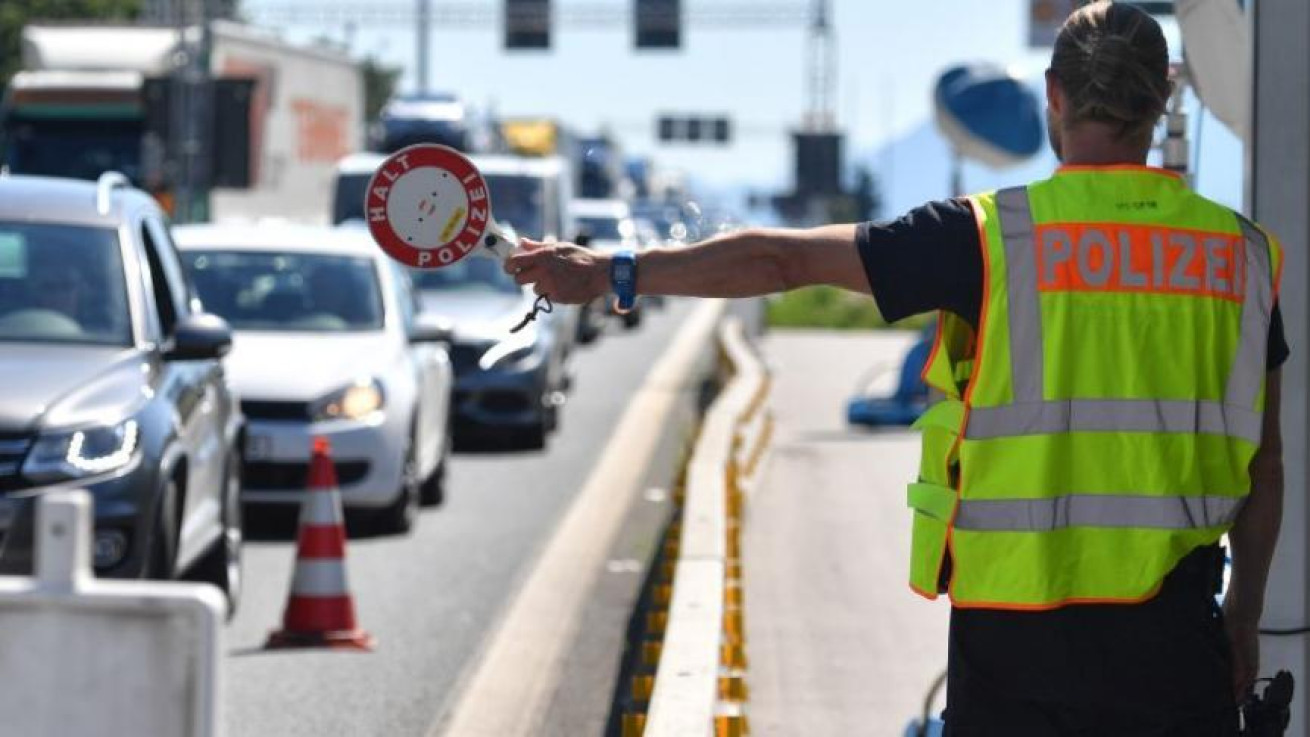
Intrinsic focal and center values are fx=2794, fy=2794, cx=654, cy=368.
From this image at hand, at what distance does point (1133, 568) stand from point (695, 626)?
4.04 metres

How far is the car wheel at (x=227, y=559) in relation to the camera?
1147 cm

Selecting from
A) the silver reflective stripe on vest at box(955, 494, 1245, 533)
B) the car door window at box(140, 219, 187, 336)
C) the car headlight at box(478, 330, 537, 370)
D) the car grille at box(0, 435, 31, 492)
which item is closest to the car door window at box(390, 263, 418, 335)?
the car door window at box(140, 219, 187, 336)

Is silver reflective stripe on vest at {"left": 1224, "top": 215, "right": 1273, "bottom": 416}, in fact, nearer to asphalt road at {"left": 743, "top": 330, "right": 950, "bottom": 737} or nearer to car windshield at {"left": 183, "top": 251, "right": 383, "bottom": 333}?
asphalt road at {"left": 743, "top": 330, "right": 950, "bottom": 737}

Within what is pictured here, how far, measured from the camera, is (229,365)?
14.7 metres

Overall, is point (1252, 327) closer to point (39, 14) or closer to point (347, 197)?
point (347, 197)

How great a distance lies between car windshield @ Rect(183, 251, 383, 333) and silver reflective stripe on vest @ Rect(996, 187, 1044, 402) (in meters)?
11.5

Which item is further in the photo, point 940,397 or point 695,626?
point 695,626

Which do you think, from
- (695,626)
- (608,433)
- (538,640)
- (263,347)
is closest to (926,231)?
Answer: (695,626)

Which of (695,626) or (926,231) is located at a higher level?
(926,231)

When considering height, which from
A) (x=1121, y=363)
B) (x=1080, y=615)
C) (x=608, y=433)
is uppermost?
(x=1121, y=363)

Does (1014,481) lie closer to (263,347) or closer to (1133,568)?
(1133,568)

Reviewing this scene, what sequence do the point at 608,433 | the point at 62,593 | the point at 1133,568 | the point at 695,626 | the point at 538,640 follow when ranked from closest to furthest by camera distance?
1. the point at 62,593
2. the point at 1133,568
3. the point at 695,626
4. the point at 538,640
5. the point at 608,433

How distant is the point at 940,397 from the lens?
15.7ft

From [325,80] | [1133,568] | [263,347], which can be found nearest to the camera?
[1133,568]
